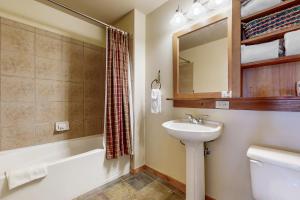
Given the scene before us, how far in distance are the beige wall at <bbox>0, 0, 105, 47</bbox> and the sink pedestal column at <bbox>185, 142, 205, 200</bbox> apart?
2166 millimetres

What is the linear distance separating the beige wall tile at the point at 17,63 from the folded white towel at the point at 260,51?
2.33 m

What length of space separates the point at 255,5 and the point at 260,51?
0.38 m

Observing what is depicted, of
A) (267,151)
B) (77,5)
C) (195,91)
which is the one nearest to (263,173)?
(267,151)

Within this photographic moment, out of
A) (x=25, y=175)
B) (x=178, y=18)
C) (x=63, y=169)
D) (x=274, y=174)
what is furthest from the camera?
(x=178, y=18)

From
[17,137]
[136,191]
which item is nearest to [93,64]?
[17,137]

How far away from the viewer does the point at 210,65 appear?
1569mm

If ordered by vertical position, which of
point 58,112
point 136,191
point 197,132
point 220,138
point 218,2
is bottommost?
point 136,191

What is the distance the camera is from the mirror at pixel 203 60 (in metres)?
1.46

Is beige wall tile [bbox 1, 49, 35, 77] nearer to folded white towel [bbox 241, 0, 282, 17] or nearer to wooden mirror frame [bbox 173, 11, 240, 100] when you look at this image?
wooden mirror frame [bbox 173, 11, 240, 100]

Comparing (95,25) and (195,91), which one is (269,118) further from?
(95,25)

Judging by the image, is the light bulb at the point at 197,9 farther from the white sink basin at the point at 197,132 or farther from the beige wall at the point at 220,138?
the white sink basin at the point at 197,132

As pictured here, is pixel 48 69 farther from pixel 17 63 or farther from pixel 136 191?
pixel 136 191

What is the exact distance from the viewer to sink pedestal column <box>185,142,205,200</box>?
1.40 m

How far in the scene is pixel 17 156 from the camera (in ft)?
5.79
